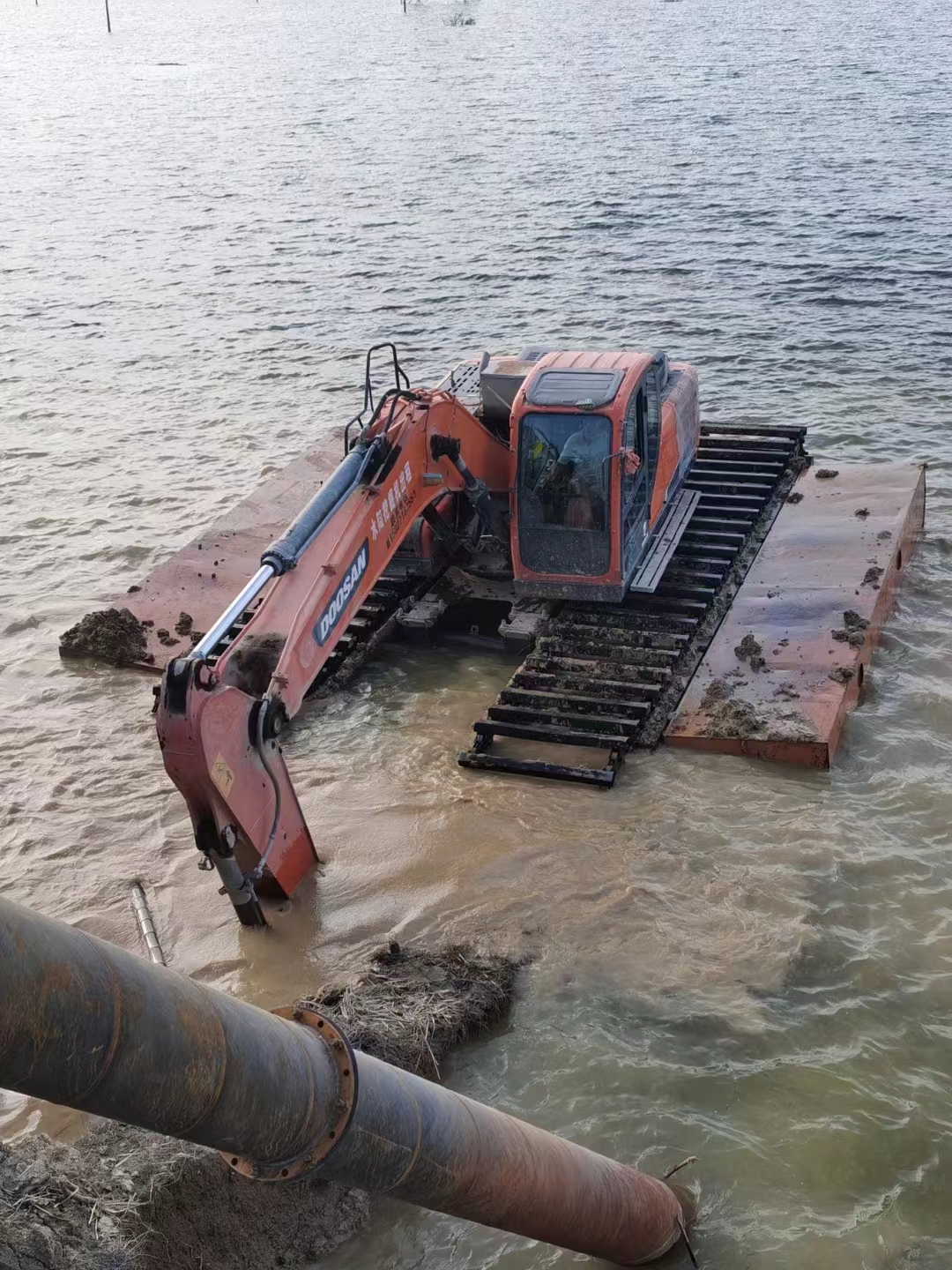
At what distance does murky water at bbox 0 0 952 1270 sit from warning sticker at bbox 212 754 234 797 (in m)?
1.26

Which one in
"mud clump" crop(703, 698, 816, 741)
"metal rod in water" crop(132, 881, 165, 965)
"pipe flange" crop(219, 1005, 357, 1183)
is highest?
"pipe flange" crop(219, 1005, 357, 1183)

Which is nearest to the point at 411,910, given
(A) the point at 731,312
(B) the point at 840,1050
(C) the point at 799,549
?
(B) the point at 840,1050

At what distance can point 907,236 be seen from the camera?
23422 mm

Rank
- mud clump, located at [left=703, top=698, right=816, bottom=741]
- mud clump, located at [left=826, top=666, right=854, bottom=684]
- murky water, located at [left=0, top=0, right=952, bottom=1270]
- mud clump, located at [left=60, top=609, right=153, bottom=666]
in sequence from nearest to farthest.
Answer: murky water, located at [left=0, top=0, right=952, bottom=1270] < mud clump, located at [left=703, top=698, right=816, bottom=741] < mud clump, located at [left=826, top=666, right=854, bottom=684] < mud clump, located at [left=60, top=609, right=153, bottom=666]

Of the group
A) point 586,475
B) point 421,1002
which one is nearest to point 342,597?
point 421,1002

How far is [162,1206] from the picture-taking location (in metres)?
5.55

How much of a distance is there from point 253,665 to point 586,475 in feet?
12.2

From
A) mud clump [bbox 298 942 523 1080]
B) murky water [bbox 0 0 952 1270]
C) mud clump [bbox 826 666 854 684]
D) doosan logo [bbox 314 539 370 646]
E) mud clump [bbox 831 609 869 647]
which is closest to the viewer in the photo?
mud clump [bbox 298 942 523 1080]

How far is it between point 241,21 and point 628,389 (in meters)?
71.1

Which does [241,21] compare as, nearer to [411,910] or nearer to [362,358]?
[362,358]

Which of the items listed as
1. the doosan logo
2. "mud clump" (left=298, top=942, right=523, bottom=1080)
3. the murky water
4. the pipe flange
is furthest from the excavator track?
the pipe flange

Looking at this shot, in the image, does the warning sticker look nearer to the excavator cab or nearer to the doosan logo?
the doosan logo

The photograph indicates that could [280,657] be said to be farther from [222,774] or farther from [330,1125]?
[330,1125]

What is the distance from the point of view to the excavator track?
9.50 metres
